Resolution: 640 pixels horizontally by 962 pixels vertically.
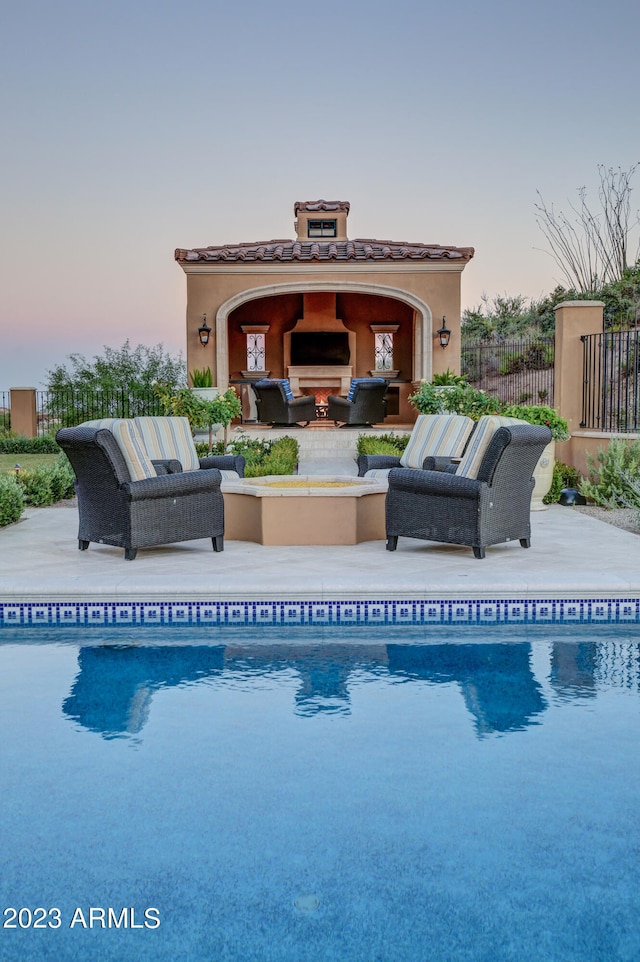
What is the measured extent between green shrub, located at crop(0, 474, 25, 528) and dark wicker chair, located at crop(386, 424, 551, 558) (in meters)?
3.54

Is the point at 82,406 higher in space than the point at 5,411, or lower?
higher

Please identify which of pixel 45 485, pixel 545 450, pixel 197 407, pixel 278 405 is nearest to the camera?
pixel 545 450

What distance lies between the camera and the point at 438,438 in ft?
24.0

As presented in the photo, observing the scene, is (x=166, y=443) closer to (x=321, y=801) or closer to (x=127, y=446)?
(x=127, y=446)

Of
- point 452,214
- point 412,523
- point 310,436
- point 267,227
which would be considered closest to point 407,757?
point 412,523

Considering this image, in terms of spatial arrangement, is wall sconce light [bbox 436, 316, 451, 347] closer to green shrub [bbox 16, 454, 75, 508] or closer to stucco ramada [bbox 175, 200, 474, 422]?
stucco ramada [bbox 175, 200, 474, 422]

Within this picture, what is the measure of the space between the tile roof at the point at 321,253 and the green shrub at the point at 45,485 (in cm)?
766

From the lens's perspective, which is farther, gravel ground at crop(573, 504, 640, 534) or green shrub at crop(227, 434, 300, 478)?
green shrub at crop(227, 434, 300, 478)

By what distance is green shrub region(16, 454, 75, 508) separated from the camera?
29.5 ft

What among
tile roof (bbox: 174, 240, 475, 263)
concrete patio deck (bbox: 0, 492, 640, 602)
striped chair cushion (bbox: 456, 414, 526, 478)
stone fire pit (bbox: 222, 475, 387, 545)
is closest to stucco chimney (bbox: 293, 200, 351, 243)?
tile roof (bbox: 174, 240, 475, 263)

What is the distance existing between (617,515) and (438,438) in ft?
7.34

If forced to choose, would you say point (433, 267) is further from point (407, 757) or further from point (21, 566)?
point (407, 757)

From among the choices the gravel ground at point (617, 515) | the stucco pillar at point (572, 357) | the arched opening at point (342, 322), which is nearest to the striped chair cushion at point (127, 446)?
the gravel ground at point (617, 515)

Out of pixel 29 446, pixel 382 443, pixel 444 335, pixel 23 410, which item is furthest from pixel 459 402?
pixel 23 410
